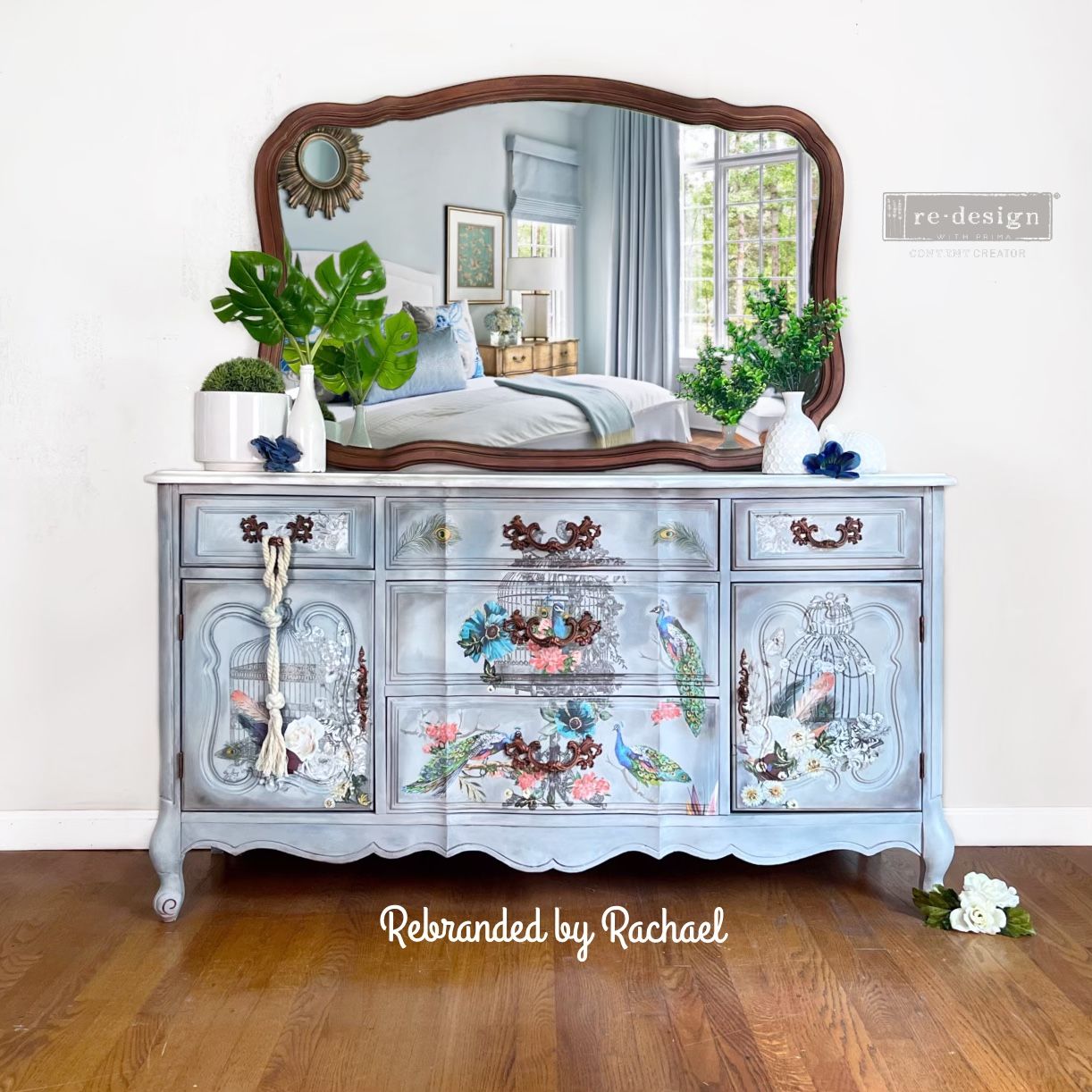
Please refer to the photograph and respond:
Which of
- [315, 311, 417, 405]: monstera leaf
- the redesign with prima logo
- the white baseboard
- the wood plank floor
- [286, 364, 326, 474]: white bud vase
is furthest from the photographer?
the white baseboard

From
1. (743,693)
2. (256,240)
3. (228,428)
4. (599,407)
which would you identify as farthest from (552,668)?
(256,240)

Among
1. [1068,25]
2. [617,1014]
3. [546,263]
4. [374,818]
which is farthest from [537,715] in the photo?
[1068,25]

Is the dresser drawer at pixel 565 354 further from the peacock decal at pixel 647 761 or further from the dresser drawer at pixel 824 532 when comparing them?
the peacock decal at pixel 647 761

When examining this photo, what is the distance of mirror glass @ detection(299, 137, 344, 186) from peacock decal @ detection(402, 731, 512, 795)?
145 centimetres

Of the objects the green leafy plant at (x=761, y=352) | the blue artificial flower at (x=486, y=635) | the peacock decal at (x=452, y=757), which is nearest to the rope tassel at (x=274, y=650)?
the peacock decal at (x=452, y=757)

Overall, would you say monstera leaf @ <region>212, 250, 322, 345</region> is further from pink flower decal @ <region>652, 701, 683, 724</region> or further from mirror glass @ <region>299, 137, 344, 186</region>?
pink flower decal @ <region>652, 701, 683, 724</region>

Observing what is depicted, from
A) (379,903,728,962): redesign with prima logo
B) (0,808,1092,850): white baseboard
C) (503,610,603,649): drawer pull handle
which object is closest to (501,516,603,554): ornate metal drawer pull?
(503,610,603,649): drawer pull handle

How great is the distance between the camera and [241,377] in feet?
8.43

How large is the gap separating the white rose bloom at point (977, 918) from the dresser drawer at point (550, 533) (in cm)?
94

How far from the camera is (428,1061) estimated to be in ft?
6.23

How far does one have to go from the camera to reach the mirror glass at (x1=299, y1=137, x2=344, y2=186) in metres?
2.83

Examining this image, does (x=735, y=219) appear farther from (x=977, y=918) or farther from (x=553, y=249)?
(x=977, y=918)

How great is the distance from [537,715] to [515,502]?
470 millimetres

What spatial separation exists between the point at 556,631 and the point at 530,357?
29.7 inches
